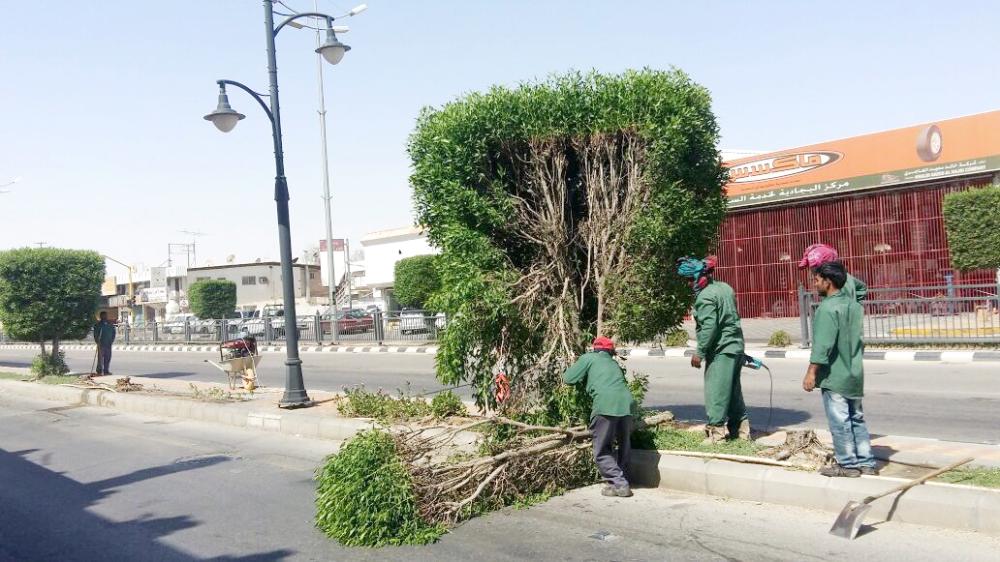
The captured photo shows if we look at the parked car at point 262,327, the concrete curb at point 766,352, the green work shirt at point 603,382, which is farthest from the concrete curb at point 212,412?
the parked car at point 262,327

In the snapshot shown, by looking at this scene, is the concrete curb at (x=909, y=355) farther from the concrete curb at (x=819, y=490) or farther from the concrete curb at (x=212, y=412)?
the concrete curb at (x=819, y=490)

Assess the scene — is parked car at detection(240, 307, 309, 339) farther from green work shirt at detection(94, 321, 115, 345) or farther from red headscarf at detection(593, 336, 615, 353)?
red headscarf at detection(593, 336, 615, 353)

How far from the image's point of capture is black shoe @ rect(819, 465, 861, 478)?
5.52m

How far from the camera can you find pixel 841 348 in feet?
18.4

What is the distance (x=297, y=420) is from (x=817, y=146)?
2071 centimetres

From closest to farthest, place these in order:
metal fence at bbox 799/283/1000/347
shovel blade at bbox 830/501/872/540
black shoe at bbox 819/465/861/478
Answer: shovel blade at bbox 830/501/872/540 → black shoe at bbox 819/465/861/478 → metal fence at bbox 799/283/1000/347

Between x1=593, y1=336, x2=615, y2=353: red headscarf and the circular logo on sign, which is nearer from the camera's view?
x1=593, y1=336, x2=615, y2=353: red headscarf

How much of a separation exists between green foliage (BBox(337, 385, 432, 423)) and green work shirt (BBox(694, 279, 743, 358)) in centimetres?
378

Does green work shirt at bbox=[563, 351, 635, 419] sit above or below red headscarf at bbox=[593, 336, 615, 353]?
below

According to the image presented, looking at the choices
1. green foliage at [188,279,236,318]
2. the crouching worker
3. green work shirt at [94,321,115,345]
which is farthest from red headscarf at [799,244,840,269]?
green foliage at [188,279,236,318]

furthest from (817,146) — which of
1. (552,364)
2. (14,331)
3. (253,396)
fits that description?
(14,331)

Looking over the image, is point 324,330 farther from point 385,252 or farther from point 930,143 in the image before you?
point 385,252

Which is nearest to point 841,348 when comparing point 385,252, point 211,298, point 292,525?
point 292,525

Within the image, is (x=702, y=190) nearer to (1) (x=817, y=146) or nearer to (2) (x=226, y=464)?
(2) (x=226, y=464)
